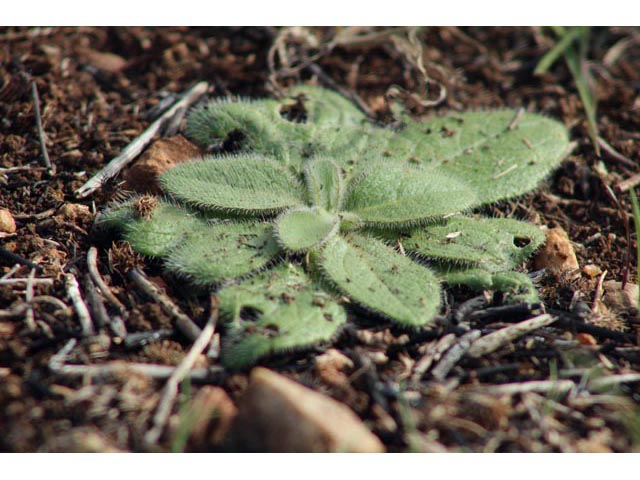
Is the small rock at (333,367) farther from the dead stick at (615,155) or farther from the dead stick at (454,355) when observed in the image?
the dead stick at (615,155)

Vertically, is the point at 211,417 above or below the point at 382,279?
below

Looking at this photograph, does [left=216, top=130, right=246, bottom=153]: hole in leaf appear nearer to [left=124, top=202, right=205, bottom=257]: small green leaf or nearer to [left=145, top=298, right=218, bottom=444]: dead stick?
[left=124, top=202, right=205, bottom=257]: small green leaf

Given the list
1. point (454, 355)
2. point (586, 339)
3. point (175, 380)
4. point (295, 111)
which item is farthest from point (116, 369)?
point (295, 111)

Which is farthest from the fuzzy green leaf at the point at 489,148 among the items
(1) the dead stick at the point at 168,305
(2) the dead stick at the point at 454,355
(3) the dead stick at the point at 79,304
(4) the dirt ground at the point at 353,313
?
(3) the dead stick at the point at 79,304

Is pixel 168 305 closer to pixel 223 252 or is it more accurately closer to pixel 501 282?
pixel 223 252

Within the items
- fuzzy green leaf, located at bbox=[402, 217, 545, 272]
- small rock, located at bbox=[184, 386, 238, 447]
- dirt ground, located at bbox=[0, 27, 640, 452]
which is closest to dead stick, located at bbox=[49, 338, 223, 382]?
dirt ground, located at bbox=[0, 27, 640, 452]

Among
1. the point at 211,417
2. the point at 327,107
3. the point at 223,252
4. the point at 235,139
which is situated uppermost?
the point at 327,107
